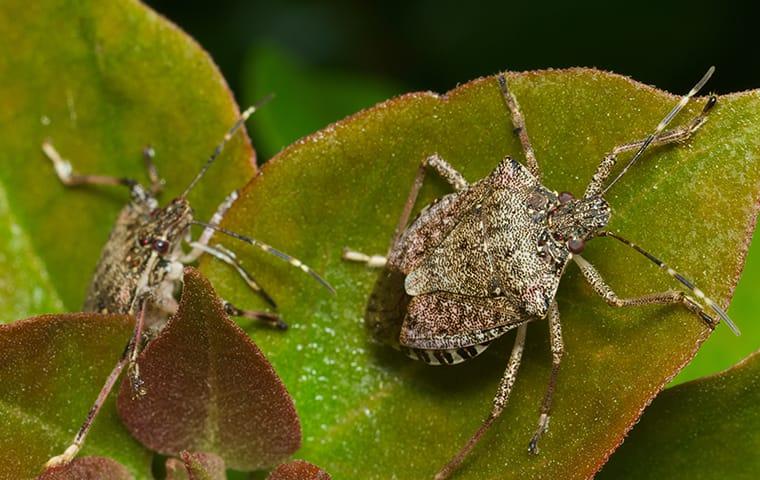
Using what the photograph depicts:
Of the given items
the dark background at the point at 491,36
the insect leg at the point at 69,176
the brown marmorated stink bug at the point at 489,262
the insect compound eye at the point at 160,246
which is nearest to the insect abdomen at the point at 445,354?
the brown marmorated stink bug at the point at 489,262

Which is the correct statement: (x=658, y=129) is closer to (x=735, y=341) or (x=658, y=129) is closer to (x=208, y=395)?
(x=735, y=341)

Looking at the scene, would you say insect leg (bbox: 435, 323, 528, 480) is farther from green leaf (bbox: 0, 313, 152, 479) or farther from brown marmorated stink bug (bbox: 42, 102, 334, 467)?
green leaf (bbox: 0, 313, 152, 479)

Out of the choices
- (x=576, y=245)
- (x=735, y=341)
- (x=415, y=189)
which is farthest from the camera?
(x=735, y=341)

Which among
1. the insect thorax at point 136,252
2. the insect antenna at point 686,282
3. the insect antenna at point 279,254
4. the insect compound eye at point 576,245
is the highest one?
the insect antenna at point 686,282

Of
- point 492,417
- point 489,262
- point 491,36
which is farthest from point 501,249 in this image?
point 491,36

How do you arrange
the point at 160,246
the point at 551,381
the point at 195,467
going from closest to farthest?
1. the point at 195,467
2. the point at 551,381
3. the point at 160,246

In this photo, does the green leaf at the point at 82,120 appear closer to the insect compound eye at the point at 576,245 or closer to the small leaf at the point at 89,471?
the small leaf at the point at 89,471
